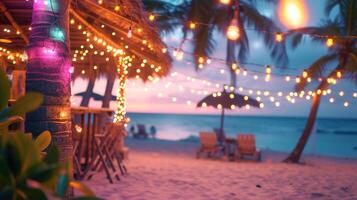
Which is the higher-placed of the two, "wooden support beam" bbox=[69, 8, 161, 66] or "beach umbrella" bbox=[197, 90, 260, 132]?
"wooden support beam" bbox=[69, 8, 161, 66]

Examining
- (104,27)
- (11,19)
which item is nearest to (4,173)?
(11,19)

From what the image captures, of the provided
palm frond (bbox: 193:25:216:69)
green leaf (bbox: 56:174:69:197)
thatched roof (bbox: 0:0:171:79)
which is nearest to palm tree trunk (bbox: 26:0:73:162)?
thatched roof (bbox: 0:0:171:79)

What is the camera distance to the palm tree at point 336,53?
33.6 feet

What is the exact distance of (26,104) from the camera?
1.56 metres

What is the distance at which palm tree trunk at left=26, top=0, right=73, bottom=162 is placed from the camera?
396 cm

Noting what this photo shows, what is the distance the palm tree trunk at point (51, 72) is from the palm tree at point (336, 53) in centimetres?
745

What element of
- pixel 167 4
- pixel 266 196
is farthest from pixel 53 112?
pixel 167 4

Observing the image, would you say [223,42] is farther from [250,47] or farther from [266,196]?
[266,196]

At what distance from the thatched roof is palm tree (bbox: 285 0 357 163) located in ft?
14.2

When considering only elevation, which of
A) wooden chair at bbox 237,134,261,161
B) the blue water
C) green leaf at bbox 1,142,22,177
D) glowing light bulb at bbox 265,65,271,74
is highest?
glowing light bulb at bbox 265,65,271,74

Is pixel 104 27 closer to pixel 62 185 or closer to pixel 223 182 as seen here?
pixel 223 182

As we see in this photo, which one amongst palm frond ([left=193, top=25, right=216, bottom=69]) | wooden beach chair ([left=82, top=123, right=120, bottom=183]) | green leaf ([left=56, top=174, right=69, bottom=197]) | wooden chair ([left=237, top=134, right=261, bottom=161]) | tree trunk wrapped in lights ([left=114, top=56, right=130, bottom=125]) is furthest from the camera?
palm frond ([left=193, top=25, right=216, bottom=69])

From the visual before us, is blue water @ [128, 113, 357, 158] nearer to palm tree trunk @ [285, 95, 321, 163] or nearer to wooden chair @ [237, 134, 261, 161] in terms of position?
palm tree trunk @ [285, 95, 321, 163]

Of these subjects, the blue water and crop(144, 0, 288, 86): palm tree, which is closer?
crop(144, 0, 288, 86): palm tree
